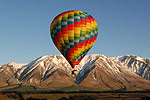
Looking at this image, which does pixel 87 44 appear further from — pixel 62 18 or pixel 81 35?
pixel 62 18

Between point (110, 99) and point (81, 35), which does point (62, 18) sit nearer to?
point (81, 35)

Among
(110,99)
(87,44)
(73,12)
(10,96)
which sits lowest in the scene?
(110,99)

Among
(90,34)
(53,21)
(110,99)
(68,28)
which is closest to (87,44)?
(90,34)

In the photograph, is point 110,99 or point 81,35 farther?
point 110,99

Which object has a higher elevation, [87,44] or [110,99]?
[87,44]

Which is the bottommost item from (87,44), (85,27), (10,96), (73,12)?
(10,96)

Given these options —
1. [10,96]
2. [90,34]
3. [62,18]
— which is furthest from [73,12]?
[10,96]
